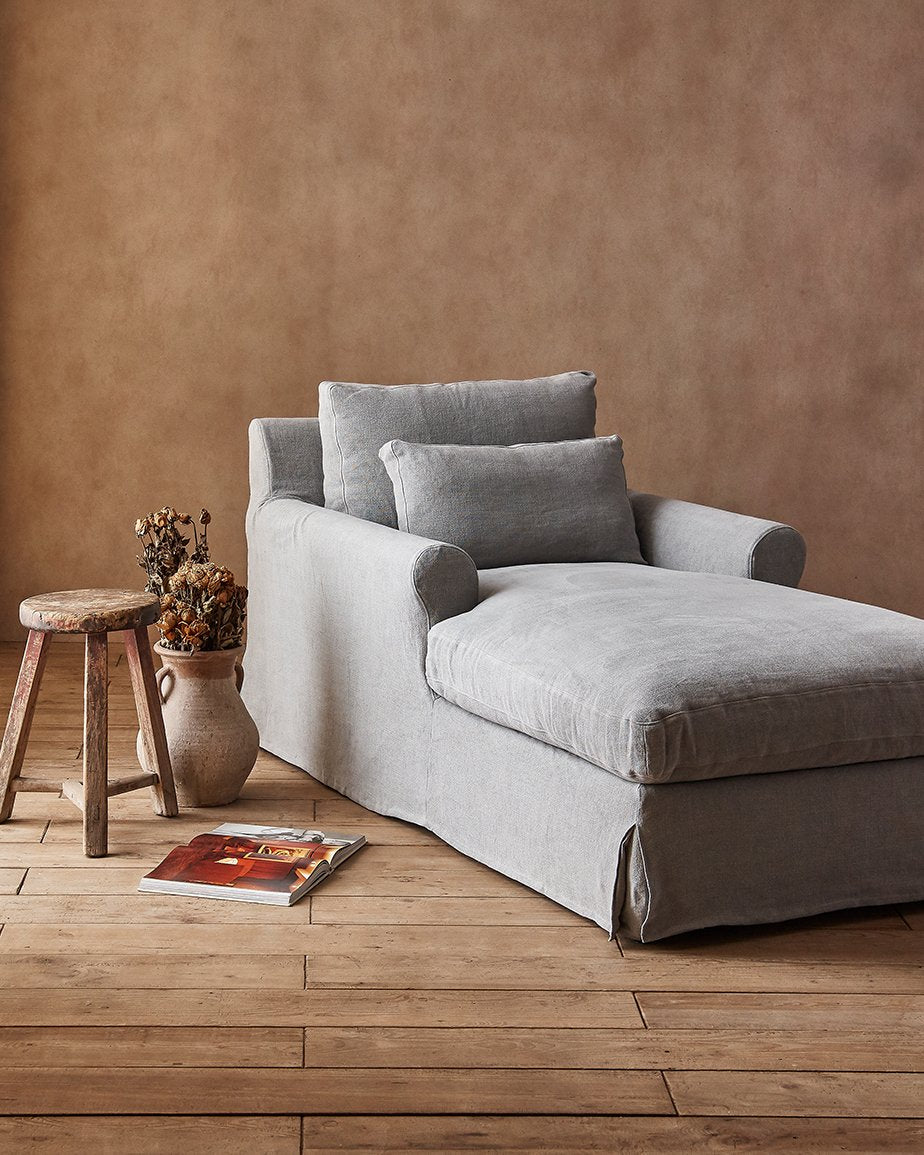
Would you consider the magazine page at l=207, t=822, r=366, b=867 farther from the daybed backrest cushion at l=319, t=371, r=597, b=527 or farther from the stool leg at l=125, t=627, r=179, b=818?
the daybed backrest cushion at l=319, t=371, r=597, b=527

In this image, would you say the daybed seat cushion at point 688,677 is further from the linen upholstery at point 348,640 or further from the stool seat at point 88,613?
the stool seat at point 88,613

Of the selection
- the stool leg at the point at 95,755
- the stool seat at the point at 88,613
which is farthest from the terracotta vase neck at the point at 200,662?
the stool leg at the point at 95,755

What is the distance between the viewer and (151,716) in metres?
2.73

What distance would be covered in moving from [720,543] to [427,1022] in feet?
5.07

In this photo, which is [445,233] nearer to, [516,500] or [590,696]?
[516,500]

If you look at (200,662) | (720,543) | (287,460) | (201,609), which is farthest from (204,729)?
(720,543)

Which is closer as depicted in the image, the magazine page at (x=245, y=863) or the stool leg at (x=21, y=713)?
the magazine page at (x=245, y=863)

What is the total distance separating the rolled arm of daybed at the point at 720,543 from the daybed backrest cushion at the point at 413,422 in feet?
0.99

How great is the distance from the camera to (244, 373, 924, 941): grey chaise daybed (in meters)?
2.18

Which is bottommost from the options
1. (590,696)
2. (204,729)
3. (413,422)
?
(204,729)

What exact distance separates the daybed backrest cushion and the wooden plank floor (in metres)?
0.92

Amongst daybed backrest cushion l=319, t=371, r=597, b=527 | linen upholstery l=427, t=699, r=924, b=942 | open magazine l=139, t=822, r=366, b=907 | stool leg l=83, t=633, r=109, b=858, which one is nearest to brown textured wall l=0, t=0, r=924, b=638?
daybed backrest cushion l=319, t=371, r=597, b=527

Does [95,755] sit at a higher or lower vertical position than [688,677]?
lower

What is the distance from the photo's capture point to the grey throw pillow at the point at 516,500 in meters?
3.01
